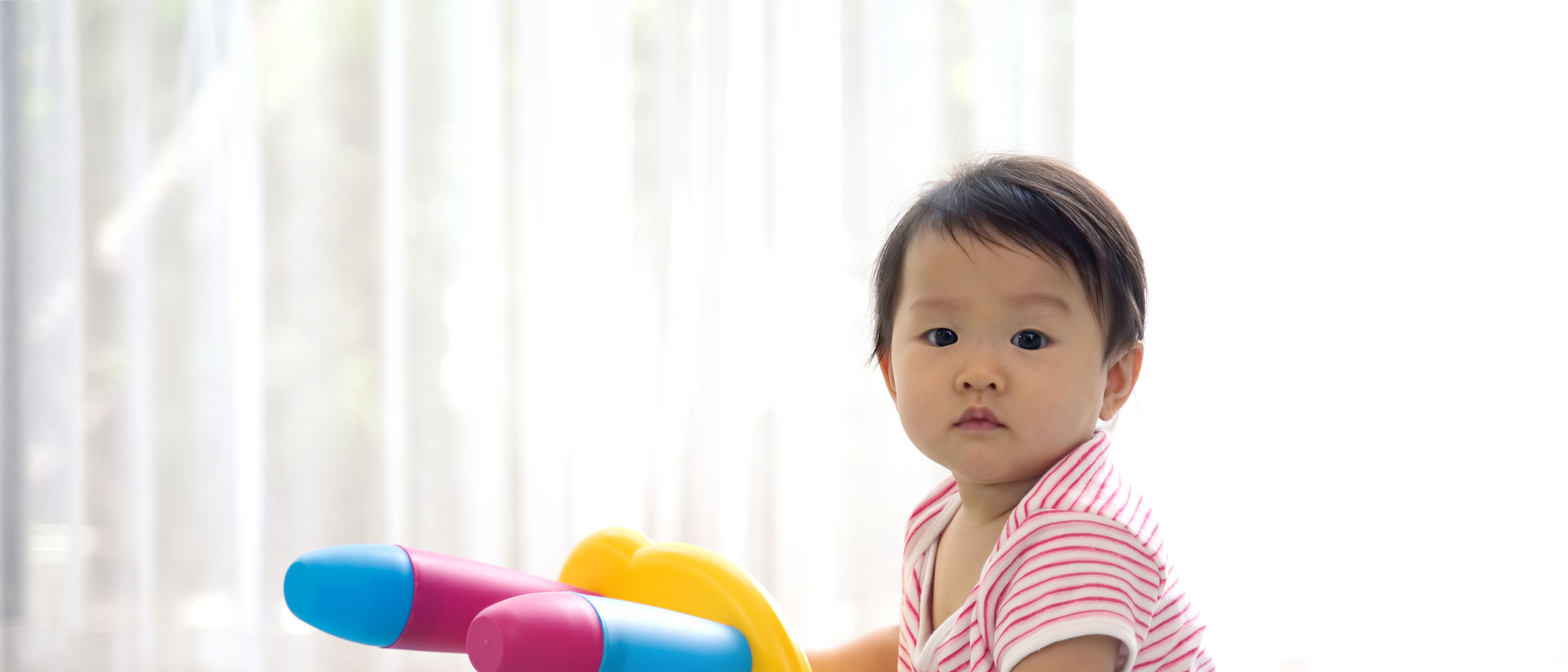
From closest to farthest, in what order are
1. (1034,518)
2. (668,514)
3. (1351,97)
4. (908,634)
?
(1034,518), (908,634), (1351,97), (668,514)

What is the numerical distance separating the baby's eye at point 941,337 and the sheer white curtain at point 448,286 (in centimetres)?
85

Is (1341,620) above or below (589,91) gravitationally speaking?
below

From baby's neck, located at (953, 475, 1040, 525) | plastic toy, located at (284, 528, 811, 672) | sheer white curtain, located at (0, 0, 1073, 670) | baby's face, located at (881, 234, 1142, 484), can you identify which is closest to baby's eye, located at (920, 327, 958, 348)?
baby's face, located at (881, 234, 1142, 484)

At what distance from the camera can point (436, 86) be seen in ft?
5.43

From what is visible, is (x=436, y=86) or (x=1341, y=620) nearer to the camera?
(x=1341, y=620)

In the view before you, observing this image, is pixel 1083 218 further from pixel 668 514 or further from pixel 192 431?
pixel 192 431

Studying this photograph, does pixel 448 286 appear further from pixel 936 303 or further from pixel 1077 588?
pixel 1077 588

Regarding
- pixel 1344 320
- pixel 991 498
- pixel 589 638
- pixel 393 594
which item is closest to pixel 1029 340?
pixel 991 498

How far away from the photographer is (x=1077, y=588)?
2.01 ft

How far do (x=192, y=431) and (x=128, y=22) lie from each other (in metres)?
0.63

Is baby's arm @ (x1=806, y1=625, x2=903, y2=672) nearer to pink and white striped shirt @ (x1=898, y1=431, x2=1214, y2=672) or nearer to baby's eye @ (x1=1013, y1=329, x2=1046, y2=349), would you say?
pink and white striped shirt @ (x1=898, y1=431, x2=1214, y2=672)

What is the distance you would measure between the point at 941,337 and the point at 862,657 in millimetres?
321

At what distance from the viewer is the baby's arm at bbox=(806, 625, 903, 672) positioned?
896mm

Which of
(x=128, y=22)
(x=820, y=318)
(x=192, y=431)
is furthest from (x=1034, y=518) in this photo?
(x=128, y=22)
